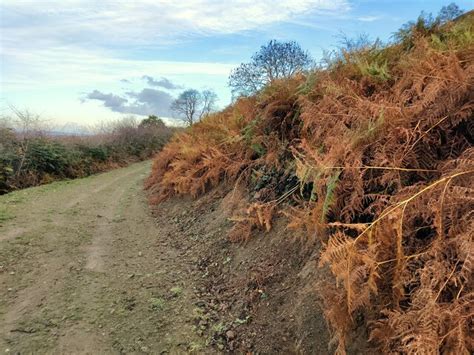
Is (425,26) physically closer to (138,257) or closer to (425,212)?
(425,212)

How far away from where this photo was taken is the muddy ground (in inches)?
134

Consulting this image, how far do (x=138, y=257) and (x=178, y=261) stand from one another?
0.76 meters

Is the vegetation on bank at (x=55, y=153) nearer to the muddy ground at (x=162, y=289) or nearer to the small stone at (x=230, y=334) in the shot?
the muddy ground at (x=162, y=289)

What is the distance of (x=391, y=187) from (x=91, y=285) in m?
3.86

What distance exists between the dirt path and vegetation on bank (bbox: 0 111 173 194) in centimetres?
530

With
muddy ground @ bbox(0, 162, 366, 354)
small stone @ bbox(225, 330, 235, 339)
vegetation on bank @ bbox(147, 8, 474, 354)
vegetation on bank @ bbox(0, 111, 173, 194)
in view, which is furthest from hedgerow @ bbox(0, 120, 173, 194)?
small stone @ bbox(225, 330, 235, 339)

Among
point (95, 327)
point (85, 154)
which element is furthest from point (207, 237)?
point (85, 154)

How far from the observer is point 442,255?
2117 mm

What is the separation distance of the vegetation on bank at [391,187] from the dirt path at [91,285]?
136 cm

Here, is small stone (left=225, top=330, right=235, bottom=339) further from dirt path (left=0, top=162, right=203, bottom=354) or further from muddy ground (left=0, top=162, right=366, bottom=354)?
dirt path (left=0, top=162, right=203, bottom=354)

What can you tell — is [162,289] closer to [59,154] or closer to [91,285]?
[91,285]

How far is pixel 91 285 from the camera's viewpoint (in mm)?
4773

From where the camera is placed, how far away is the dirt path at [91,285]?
3.62 m

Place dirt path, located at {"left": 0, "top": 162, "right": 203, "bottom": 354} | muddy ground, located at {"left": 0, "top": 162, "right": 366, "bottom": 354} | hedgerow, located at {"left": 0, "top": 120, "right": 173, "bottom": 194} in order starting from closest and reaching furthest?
muddy ground, located at {"left": 0, "top": 162, "right": 366, "bottom": 354} → dirt path, located at {"left": 0, "top": 162, "right": 203, "bottom": 354} → hedgerow, located at {"left": 0, "top": 120, "right": 173, "bottom": 194}
